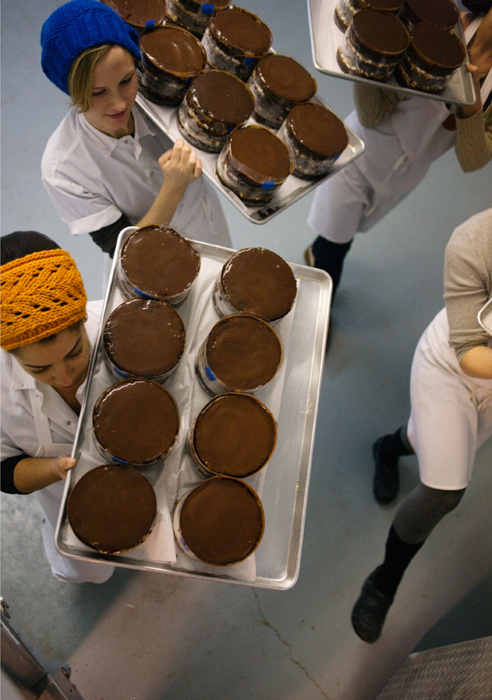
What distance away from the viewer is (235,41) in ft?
5.79

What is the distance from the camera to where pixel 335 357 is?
2768 millimetres

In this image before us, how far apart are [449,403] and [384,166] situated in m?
1.11

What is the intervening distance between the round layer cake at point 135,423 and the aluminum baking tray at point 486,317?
3.23 feet

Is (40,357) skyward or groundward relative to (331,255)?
skyward

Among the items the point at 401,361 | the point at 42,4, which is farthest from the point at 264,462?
the point at 42,4

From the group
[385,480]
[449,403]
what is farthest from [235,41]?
[385,480]

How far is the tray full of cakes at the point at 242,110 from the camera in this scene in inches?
65.1

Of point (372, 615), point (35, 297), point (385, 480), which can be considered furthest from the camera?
point (385, 480)

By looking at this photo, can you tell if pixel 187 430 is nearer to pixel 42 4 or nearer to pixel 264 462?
pixel 264 462

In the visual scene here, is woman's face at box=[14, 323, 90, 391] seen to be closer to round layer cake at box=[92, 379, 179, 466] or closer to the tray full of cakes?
round layer cake at box=[92, 379, 179, 466]

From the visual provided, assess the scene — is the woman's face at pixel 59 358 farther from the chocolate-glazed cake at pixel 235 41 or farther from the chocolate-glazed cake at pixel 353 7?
the chocolate-glazed cake at pixel 353 7

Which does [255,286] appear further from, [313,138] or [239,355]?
[313,138]

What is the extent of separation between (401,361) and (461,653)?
1530mm

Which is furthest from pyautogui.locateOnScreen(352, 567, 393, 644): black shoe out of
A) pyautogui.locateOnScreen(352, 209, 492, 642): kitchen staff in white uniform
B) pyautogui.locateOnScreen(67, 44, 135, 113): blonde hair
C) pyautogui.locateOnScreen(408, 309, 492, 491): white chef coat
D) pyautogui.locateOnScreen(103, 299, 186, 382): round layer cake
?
pyautogui.locateOnScreen(67, 44, 135, 113): blonde hair
